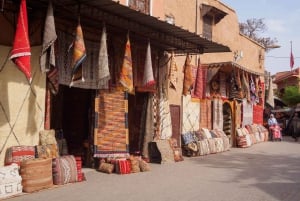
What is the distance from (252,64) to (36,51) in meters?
16.6

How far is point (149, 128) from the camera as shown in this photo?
12.7 m

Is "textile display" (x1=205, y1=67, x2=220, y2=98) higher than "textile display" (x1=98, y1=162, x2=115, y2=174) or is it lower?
higher

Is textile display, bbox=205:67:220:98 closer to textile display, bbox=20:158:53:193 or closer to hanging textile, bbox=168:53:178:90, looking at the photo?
hanging textile, bbox=168:53:178:90

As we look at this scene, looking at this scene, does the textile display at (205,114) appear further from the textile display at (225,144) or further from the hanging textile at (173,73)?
the hanging textile at (173,73)

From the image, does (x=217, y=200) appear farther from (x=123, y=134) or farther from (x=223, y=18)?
(x=223, y=18)

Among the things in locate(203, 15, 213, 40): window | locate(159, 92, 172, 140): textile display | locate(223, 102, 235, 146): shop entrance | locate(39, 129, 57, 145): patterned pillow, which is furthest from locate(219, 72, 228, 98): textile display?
locate(39, 129, 57, 145): patterned pillow

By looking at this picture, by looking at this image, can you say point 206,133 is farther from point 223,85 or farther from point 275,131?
point 275,131

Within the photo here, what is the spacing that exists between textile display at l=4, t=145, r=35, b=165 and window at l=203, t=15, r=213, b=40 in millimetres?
10579

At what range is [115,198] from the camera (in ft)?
24.6

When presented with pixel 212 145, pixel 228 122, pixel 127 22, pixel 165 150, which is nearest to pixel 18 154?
pixel 127 22

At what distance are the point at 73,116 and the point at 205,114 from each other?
617 centimetres

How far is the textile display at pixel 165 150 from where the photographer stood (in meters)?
12.4

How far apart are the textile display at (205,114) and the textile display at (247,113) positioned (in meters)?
3.83

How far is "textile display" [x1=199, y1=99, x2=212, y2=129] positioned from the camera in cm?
1644
